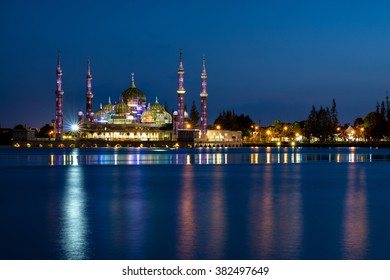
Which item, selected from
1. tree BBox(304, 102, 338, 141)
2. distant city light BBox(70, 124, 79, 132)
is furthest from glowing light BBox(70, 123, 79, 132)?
tree BBox(304, 102, 338, 141)

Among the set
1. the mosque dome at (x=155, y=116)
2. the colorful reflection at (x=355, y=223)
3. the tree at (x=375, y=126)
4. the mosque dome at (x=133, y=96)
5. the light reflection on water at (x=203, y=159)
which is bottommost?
the colorful reflection at (x=355, y=223)

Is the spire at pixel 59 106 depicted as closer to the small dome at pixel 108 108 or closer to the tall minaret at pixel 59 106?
the tall minaret at pixel 59 106

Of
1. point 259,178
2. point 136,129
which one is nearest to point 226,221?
point 259,178

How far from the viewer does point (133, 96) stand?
15250cm

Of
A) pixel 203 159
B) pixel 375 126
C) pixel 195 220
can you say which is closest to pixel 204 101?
pixel 375 126

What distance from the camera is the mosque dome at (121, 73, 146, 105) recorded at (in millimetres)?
152250

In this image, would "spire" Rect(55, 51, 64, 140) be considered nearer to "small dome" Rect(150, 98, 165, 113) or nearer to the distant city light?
the distant city light

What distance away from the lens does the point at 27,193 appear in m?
29.9

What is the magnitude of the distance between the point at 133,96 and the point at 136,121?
25.4 ft

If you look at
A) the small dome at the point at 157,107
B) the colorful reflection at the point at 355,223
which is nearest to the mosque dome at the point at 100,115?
the small dome at the point at 157,107

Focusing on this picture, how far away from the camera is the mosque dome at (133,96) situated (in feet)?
500

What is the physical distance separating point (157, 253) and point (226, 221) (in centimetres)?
542

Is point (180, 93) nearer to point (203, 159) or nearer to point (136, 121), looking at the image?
point (136, 121)
